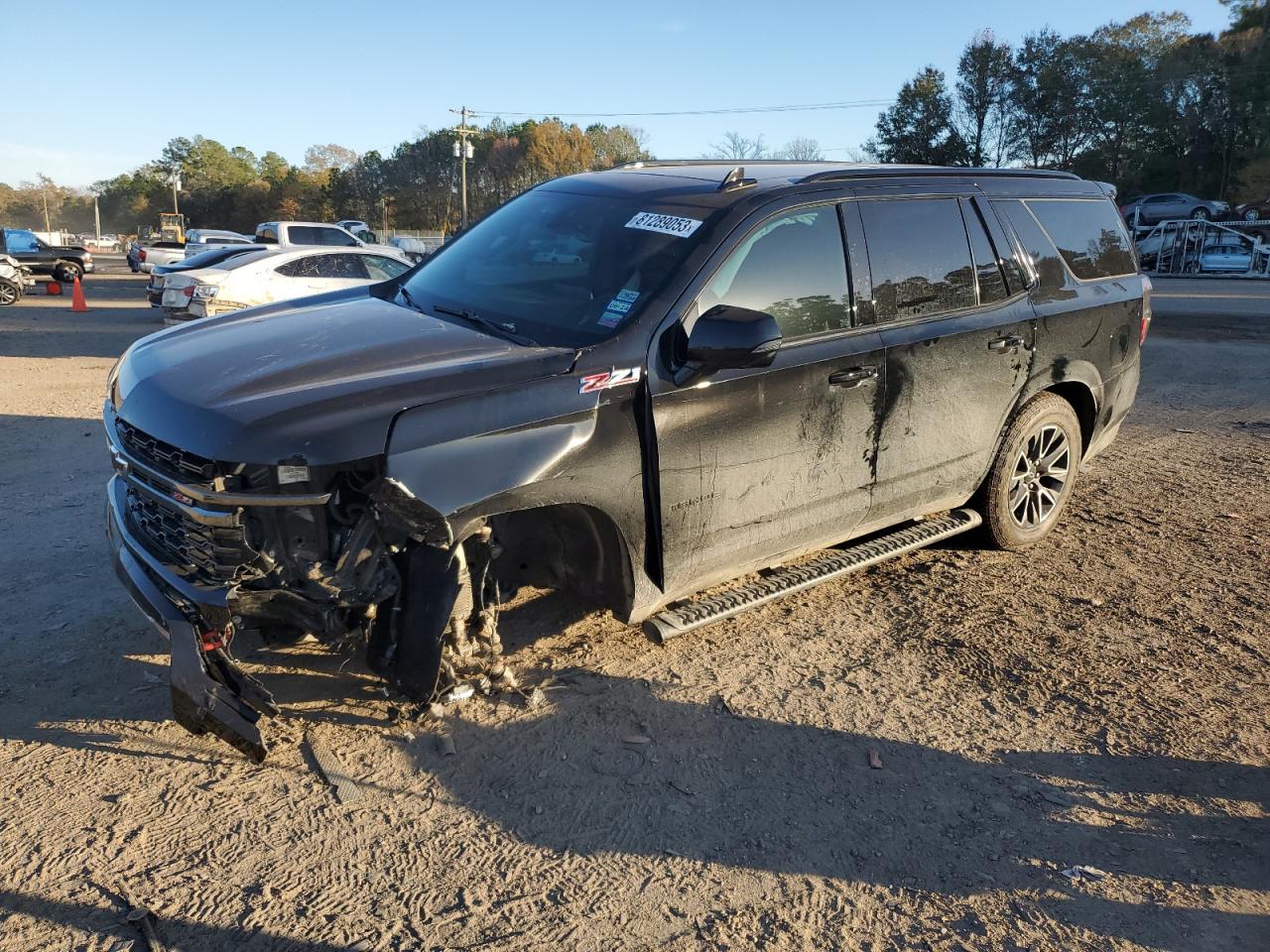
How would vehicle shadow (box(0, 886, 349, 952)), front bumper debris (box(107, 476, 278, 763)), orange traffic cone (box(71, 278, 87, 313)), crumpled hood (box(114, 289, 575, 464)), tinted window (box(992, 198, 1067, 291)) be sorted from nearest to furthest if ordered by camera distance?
vehicle shadow (box(0, 886, 349, 952)) < crumpled hood (box(114, 289, 575, 464)) < front bumper debris (box(107, 476, 278, 763)) < tinted window (box(992, 198, 1067, 291)) < orange traffic cone (box(71, 278, 87, 313))

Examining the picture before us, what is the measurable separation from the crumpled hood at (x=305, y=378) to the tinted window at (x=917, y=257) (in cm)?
173

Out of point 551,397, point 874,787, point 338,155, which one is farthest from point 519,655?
point 338,155

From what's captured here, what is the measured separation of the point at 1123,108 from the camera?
53250 millimetres

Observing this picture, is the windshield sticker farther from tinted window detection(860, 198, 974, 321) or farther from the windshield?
tinted window detection(860, 198, 974, 321)

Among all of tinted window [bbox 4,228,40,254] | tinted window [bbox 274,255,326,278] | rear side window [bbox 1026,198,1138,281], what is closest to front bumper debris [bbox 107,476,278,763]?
rear side window [bbox 1026,198,1138,281]

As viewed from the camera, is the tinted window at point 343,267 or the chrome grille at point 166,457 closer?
the chrome grille at point 166,457

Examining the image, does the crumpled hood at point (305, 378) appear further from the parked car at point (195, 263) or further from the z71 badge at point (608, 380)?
the parked car at point (195, 263)

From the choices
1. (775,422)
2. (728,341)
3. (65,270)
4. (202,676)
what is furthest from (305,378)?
(65,270)

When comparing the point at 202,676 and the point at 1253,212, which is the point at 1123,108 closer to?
the point at 1253,212

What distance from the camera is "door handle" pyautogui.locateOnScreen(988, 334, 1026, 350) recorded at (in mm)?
4694

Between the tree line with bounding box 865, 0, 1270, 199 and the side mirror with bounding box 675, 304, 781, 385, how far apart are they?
185 feet

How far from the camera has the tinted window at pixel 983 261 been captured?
4719mm

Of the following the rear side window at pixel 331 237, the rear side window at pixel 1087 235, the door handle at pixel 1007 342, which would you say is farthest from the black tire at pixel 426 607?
the rear side window at pixel 331 237

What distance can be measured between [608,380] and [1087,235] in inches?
142
